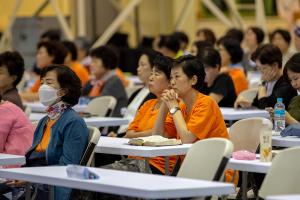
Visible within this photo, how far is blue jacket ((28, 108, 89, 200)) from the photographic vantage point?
5.94 metres

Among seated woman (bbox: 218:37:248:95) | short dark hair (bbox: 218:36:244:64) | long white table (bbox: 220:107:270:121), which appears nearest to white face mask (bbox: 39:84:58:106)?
long white table (bbox: 220:107:270:121)

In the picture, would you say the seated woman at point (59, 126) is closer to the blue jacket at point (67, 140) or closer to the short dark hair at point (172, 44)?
the blue jacket at point (67, 140)

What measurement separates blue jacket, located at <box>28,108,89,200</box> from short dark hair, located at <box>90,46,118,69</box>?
4041 mm

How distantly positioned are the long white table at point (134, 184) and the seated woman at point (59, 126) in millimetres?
625

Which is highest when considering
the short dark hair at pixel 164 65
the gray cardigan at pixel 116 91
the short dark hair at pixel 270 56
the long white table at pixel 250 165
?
the short dark hair at pixel 164 65

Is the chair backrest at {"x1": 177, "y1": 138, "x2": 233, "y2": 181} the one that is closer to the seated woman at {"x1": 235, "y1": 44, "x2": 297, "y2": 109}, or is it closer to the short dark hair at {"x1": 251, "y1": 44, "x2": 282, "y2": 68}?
the seated woman at {"x1": 235, "y1": 44, "x2": 297, "y2": 109}

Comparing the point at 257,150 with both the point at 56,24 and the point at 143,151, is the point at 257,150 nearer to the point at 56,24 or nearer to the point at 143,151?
the point at 143,151

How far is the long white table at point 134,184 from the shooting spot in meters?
4.50

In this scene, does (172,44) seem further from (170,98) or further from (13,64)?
(170,98)

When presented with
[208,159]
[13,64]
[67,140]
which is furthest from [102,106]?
[208,159]

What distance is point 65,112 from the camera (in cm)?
621

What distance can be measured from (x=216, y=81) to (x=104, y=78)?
5.28 ft

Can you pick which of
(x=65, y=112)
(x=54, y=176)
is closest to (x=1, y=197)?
(x=65, y=112)

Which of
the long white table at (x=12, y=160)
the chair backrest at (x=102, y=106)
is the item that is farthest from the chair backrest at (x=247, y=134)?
the chair backrest at (x=102, y=106)
